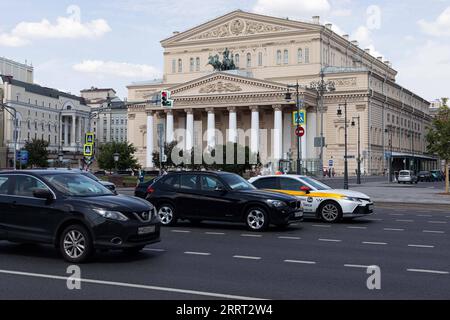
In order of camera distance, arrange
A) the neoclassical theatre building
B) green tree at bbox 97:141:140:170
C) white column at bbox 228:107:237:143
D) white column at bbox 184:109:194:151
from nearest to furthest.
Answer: green tree at bbox 97:141:140:170 → the neoclassical theatre building → white column at bbox 228:107:237:143 → white column at bbox 184:109:194:151

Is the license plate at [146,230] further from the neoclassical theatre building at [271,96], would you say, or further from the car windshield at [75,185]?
the neoclassical theatre building at [271,96]

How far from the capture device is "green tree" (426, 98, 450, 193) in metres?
39.5

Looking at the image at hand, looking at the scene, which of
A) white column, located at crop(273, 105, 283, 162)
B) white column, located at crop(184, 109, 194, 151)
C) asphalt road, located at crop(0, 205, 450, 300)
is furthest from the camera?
white column, located at crop(184, 109, 194, 151)

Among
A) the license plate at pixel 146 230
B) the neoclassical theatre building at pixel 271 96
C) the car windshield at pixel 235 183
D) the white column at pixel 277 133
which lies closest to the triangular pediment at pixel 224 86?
the neoclassical theatre building at pixel 271 96

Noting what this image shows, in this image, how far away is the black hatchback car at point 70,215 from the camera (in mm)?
10461

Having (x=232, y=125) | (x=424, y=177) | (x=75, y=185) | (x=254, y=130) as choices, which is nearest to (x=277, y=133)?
(x=254, y=130)

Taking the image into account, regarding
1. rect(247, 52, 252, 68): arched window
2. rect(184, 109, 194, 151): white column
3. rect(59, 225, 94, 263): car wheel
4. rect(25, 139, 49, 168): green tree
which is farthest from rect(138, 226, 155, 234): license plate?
rect(247, 52, 252, 68): arched window

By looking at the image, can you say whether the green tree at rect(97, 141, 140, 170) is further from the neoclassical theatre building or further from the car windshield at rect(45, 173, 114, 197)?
the car windshield at rect(45, 173, 114, 197)

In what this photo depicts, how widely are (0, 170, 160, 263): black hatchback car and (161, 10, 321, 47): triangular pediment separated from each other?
84882 mm

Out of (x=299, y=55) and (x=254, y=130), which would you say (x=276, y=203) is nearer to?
(x=254, y=130)

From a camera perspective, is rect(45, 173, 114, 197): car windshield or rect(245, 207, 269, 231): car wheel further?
rect(245, 207, 269, 231): car wheel

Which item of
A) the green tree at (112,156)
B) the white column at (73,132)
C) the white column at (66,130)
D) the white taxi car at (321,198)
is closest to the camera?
the white taxi car at (321,198)
